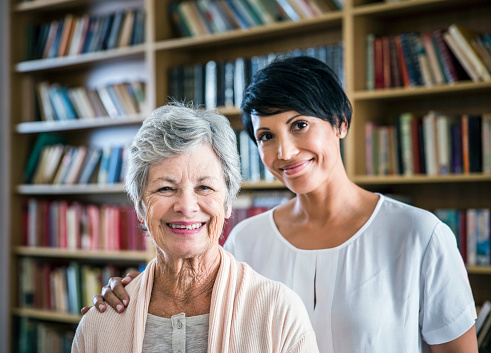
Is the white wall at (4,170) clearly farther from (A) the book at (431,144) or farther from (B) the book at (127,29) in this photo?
(A) the book at (431,144)

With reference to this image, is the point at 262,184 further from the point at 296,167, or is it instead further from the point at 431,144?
the point at 296,167

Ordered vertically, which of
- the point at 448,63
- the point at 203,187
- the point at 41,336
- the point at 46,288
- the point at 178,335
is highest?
the point at 448,63

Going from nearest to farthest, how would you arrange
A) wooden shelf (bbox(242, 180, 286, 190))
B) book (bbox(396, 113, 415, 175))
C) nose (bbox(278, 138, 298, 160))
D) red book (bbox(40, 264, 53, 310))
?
nose (bbox(278, 138, 298, 160)) < book (bbox(396, 113, 415, 175)) < wooden shelf (bbox(242, 180, 286, 190)) < red book (bbox(40, 264, 53, 310))

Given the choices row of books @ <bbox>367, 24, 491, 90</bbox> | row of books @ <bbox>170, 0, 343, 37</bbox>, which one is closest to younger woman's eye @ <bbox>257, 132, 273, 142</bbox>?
row of books @ <bbox>367, 24, 491, 90</bbox>

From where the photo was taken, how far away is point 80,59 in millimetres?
4008

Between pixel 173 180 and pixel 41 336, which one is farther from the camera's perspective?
pixel 41 336

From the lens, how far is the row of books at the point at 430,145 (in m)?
2.74

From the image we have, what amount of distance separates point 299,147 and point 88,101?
2.81 metres

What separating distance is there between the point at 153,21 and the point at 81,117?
94 cm

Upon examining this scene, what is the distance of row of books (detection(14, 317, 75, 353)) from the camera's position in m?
4.14

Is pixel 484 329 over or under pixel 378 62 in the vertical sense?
under

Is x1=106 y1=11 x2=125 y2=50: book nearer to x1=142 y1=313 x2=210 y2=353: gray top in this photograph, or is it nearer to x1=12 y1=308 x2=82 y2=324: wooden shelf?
x1=12 y1=308 x2=82 y2=324: wooden shelf

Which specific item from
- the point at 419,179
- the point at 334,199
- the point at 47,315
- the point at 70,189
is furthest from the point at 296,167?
the point at 47,315

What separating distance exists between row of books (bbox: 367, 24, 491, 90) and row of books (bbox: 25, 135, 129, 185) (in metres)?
1.73
